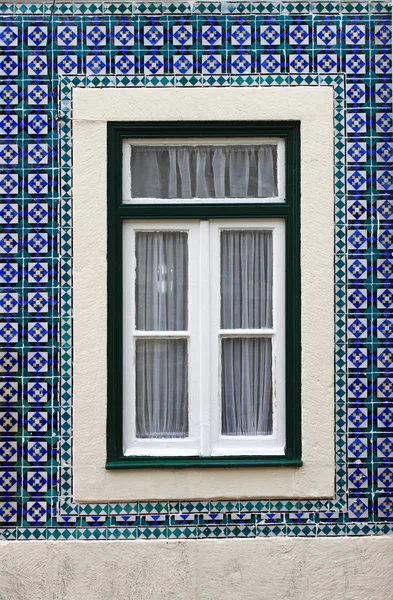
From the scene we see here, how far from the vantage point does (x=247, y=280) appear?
6.53m

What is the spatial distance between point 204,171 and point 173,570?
2522 millimetres

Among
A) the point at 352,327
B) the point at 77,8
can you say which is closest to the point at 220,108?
the point at 77,8

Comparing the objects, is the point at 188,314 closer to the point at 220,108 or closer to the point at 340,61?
the point at 220,108

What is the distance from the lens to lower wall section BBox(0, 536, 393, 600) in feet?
20.6

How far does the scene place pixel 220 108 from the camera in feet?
21.0

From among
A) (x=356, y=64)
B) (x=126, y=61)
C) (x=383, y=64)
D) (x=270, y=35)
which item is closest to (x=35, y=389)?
(x=126, y=61)

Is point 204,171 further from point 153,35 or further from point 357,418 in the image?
point 357,418

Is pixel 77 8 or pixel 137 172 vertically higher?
pixel 77 8

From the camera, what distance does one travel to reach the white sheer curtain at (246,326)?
651 cm

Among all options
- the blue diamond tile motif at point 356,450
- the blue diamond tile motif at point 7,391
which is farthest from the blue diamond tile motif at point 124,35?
the blue diamond tile motif at point 356,450

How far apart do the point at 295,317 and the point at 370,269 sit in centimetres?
56

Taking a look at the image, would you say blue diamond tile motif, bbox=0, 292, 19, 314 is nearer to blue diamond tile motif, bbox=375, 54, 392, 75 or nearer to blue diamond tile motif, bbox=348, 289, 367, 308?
blue diamond tile motif, bbox=348, 289, 367, 308

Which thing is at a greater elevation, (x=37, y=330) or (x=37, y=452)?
(x=37, y=330)

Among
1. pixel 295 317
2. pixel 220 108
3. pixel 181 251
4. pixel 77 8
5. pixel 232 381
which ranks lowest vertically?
pixel 232 381
